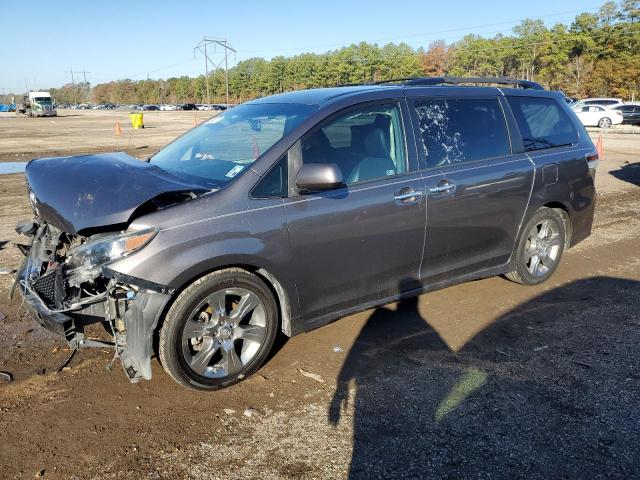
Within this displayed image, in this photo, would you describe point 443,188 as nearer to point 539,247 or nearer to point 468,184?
point 468,184

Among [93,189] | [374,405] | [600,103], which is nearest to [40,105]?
[600,103]

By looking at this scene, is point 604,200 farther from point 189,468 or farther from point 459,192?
Answer: point 189,468

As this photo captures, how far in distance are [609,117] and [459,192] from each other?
108ft

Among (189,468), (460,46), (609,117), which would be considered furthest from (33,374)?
(460,46)

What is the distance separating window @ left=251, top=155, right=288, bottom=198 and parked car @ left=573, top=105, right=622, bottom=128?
108ft

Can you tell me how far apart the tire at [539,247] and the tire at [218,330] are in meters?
2.71

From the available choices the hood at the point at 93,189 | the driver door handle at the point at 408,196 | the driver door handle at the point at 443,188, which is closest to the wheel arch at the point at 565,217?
the driver door handle at the point at 443,188

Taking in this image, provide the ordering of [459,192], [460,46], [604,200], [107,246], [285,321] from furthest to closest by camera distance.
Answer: [460,46], [604,200], [459,192], [285,321], [107,246]

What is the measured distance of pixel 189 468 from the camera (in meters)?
2.73

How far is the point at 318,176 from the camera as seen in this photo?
3367 millimetres

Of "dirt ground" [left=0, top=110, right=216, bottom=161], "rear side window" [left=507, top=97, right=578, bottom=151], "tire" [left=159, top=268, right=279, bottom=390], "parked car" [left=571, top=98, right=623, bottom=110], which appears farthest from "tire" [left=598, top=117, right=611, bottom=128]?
"tire" [left=159, top=268, right=279, bottom=390]

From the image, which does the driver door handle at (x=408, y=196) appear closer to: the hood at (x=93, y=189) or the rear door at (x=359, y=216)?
the rear door at (x=359, y=216)

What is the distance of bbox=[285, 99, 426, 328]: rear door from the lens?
3.57 meters

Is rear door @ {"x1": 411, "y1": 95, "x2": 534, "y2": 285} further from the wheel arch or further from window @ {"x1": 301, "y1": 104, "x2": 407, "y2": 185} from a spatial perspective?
the wheel arch
